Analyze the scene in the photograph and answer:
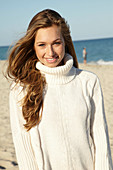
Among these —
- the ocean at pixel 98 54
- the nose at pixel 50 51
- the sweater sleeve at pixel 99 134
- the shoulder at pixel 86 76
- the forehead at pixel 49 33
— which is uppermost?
the forehead at pixel 49 33

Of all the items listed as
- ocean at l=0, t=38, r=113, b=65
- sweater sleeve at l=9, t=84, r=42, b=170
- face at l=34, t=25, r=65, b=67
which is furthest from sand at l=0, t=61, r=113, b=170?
ocean at l=0, t=38, r=113, b=65

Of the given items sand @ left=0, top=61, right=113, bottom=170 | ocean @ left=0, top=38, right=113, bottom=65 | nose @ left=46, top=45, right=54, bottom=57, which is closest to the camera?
nose @ left=46, top=45, right=54, bottom=57

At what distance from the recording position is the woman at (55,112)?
1733 millimetres

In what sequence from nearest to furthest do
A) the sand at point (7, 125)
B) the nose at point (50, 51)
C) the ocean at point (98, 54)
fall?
the nose at point (50, 51)
the sand at point (7, 125)
the ocean at point (98, 54)

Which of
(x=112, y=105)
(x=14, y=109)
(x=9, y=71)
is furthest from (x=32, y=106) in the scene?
(x=112, y=105)

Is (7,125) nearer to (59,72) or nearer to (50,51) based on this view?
(59,72)

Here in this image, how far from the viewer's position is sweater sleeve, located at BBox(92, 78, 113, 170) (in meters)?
1.79

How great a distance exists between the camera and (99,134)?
5.91 ft

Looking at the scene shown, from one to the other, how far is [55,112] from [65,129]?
142 millimetres

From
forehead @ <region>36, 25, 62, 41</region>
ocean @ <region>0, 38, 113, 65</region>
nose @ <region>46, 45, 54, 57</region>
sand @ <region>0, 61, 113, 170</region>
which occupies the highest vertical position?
forehead @ <region>36, 25, 62, 41</region>

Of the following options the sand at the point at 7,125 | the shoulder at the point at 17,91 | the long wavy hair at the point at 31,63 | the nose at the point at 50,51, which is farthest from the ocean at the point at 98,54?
the nose at the point at 50,51

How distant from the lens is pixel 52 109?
176cm

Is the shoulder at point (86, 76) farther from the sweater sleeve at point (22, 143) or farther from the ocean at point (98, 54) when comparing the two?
the ocean at point (98, 54)

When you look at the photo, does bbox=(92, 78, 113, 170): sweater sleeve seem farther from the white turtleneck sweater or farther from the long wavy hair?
the long wavy hair
